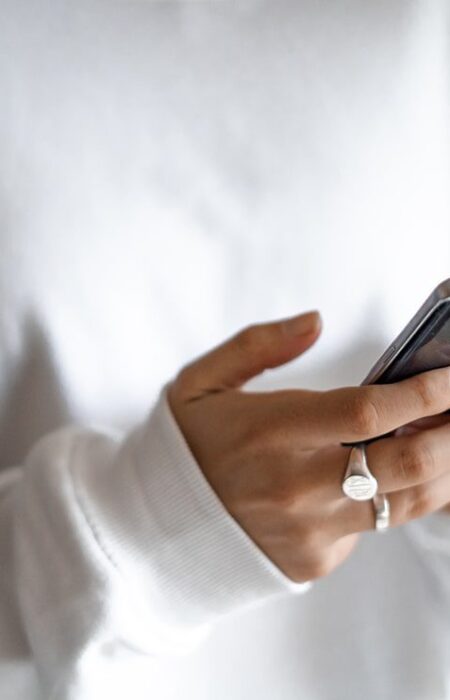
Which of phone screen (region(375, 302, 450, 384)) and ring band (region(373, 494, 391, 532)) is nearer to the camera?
phone screen (region(375, 302, 450, 384))

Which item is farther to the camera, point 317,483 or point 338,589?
point 338,589

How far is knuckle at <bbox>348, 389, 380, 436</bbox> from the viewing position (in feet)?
1.27

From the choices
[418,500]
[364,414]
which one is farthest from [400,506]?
[364,414]

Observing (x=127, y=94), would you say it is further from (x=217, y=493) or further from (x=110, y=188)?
(x=217, y=493)

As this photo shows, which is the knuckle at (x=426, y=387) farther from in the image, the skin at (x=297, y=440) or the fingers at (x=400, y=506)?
the fingers at (x=400, y=506)

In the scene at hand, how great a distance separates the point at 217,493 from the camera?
1.48ft

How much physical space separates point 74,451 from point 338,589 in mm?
233

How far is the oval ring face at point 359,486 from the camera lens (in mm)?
416

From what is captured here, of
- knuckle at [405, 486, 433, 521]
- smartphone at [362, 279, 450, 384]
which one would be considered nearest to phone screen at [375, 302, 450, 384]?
smartphone at [362, 279, 450, 384]

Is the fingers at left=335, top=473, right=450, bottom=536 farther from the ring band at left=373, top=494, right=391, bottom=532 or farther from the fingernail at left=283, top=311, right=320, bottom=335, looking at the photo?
the fingernail at left=283, top=311, right=320, bottom=335

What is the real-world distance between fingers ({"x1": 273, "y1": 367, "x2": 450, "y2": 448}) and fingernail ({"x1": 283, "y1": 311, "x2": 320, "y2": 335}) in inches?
1.6

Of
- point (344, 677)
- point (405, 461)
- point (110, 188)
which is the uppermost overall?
point (110, 188)

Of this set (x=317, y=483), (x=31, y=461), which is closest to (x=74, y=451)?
(x=31, y=461)

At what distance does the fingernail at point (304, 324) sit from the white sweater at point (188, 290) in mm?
90
